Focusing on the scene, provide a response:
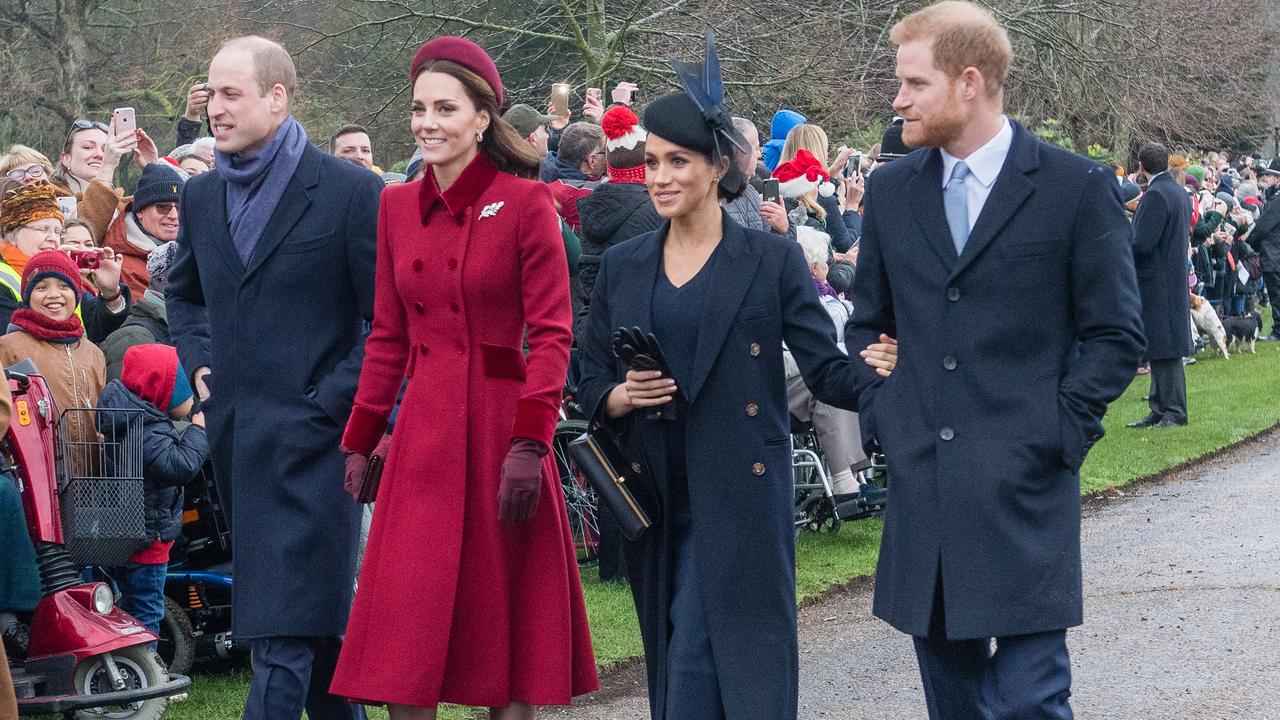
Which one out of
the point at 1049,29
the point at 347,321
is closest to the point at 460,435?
the point at 347,321

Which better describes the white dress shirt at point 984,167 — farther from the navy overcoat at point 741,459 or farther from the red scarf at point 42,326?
the red scarf at point 42,326

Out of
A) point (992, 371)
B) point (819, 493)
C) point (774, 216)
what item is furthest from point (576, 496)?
point (992, 371)

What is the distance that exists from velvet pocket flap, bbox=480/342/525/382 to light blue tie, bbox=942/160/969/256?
4.17ft

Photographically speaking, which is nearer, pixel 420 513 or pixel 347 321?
pixel 420 513

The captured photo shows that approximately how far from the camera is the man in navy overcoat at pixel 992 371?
417cm

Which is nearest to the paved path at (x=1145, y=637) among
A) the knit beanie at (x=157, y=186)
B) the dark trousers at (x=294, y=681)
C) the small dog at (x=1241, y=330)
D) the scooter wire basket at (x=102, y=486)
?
the dark trousers at (x=294, y=681)

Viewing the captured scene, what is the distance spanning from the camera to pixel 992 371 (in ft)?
13.8

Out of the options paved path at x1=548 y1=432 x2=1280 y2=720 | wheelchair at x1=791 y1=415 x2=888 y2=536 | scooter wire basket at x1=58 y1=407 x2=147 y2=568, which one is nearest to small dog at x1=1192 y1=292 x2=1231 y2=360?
paved path at x1=548 y1=432 x2=1280 y2=720

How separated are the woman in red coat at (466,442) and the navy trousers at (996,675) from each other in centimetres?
105

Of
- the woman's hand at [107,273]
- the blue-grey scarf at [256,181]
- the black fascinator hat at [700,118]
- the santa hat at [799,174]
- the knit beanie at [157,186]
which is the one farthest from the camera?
the santa hat at [799,174]

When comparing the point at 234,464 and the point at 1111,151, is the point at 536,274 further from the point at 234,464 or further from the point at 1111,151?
the point at 1111,151

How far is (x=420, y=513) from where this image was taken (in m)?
4.71

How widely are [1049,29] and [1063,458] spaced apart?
21257 millimetres

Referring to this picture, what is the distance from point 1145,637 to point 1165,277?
778cm
